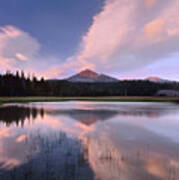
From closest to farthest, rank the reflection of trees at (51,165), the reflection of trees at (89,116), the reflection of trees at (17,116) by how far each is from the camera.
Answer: the reflection of trees at (51,165) → the reflection of trees at (17,116) → the reflection of trees at (89,116)

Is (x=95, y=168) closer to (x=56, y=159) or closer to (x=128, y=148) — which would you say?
(x=56, y=159)

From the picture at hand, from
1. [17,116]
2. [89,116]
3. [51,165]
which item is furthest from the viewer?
[89,116]

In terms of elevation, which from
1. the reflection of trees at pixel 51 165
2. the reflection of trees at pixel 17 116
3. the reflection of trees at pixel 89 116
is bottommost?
the reflection of trees at pixel 89 116

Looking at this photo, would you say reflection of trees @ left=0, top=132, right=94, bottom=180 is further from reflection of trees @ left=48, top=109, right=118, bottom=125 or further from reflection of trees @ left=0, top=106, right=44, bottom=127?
reflection of trees @ left=0, top=106, right=44, bottom=127

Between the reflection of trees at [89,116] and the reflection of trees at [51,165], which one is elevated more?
the reflection of trees at [51,165]

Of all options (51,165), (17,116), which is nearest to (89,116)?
(17,116)

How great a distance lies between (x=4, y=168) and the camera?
5410mm

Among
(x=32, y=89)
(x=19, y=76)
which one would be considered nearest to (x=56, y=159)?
(x=32, y=89)

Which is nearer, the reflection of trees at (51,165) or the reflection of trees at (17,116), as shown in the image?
the reflection of trees at (51,165)

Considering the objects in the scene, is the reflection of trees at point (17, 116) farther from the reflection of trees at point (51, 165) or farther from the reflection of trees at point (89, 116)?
the reflection of trees at point (51, 165)

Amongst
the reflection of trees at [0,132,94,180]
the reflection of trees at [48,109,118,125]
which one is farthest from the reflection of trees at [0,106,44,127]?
the reflection of trees at [0,132,94,180]

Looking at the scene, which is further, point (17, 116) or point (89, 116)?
point (89, 116)

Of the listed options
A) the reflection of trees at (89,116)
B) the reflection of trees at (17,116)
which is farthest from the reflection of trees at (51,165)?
the reflection of trees at (17,116)

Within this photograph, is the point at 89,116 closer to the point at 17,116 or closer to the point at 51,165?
the point at 17,116
